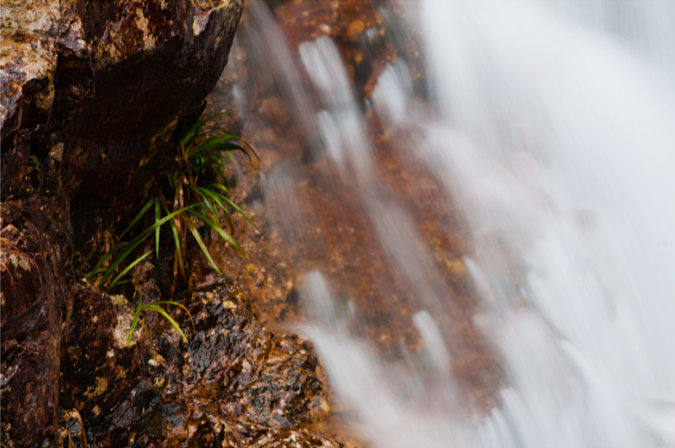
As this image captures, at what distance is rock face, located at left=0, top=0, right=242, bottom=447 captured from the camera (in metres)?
1.48

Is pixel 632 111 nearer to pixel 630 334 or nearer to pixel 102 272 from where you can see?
pixel 630 334

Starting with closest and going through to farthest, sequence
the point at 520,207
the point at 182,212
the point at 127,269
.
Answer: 1. the point at 127,269
2. the point at 182,212
3. the point at 520,207

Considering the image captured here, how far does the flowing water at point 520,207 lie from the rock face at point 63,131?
4.53ft

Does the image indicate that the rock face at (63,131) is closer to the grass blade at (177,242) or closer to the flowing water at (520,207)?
the grass blade at (177,242)

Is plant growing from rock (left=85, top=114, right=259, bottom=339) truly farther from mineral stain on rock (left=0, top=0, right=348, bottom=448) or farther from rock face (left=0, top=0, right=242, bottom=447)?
rock face (left=0, top=0, right=242, bottom=447)

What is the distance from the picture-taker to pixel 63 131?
1.87 m

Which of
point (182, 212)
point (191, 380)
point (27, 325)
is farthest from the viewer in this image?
point (182, 212)

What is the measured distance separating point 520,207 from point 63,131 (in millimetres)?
3435

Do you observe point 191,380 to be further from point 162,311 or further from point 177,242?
point 177,242

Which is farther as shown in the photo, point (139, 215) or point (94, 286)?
point (139, 215)

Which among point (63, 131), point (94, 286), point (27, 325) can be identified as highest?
point (63, 131)

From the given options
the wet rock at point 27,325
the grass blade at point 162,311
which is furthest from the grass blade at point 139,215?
the wet rock at point 27,325

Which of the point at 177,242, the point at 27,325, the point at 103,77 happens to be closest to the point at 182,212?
the point at 177,242

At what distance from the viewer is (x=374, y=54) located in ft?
15.0
